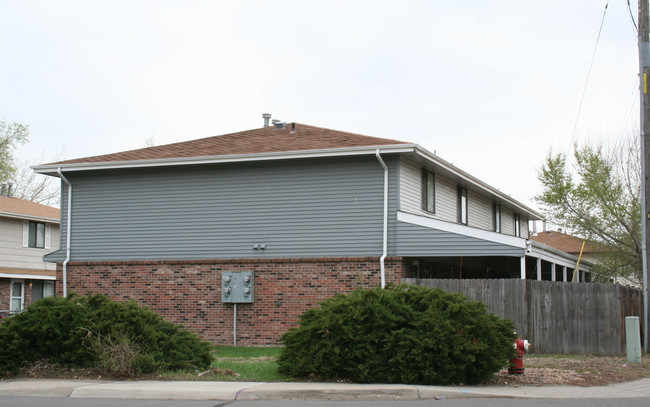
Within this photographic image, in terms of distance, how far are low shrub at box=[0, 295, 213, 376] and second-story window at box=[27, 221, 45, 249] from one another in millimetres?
22584

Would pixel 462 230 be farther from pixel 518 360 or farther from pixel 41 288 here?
pixel 41 288

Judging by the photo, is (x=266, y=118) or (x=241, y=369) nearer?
(x=241, y=369)

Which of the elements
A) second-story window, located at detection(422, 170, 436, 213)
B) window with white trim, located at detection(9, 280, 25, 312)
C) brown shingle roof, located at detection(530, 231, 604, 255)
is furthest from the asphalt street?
brown shingle roof, located at detection(530, 231, 604, 255)

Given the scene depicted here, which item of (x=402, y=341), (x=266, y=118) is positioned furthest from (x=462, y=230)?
(x=266, y=118)

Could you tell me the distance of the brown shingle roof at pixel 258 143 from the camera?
20.8 m

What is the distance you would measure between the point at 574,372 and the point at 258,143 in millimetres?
11971

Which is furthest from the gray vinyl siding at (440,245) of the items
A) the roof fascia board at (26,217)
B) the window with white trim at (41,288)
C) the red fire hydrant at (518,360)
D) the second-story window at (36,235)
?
the window with white trim at (41,288)

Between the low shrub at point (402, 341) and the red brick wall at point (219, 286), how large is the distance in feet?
22.5

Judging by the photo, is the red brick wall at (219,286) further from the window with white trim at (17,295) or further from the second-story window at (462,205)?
the window with white trim at (17,295)

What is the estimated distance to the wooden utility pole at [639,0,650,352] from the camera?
58.2 feet

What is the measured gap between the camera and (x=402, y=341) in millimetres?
11617

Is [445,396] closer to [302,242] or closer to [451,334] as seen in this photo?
[451,334]

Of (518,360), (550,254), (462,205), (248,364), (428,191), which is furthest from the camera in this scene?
(462,205)

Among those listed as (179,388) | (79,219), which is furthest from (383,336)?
(79,219)
